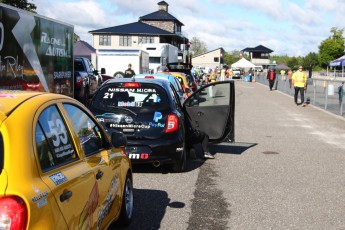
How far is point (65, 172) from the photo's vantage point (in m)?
3.15

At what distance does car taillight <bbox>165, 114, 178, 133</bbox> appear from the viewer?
295 inches

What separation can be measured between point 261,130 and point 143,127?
6975 mm

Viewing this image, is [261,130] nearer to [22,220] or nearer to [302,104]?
[302,104]

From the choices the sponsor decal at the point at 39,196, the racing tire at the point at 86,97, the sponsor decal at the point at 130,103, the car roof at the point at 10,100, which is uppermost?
the car roof at the point at 10,100

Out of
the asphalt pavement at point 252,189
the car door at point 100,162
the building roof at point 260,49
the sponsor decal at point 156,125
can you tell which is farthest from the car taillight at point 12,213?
the building roof at point 260,49

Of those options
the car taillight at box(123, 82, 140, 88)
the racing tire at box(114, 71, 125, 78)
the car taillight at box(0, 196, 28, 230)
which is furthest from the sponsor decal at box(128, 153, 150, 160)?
the racing tire at box(114, 71, 125, 78)

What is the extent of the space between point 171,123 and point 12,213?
16.9 ft

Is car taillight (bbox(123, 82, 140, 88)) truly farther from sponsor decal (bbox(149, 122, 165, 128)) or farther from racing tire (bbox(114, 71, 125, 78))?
racing tire (bbox(114, 71, 125, 78))

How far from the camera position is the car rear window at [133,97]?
25.5 ft

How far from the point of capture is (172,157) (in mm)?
7484

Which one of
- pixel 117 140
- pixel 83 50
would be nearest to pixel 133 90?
pixel 117 140

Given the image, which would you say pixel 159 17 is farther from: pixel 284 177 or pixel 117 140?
pixel 117 140

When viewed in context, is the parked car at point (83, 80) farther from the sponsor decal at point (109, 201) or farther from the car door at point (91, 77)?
the sponsor decal at point (109, 201)

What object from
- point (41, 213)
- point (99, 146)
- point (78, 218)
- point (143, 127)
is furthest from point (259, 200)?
point (41, 213)
